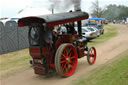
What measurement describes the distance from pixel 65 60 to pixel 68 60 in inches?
5.8

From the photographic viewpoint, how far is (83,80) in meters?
5.22

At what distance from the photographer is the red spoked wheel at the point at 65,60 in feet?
17.1

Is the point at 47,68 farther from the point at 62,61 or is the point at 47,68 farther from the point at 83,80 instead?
the point at 83,80

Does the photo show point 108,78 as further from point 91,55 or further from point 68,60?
point 91,55

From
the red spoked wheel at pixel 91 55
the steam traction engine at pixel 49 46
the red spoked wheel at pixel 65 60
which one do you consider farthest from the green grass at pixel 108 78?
the red spoked wheel at pixel 91 55

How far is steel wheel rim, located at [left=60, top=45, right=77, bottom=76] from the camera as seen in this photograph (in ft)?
18.3

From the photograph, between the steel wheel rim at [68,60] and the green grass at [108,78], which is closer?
the green grass at [108,78]

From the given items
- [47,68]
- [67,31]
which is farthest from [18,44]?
[47,68]

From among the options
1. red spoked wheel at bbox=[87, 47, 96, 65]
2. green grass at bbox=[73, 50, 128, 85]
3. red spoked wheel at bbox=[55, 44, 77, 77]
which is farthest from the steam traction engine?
red spoked wheel at bbox=[87, 47, 96, 65]

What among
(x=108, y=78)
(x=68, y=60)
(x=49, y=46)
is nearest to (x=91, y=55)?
(x=68, y=60)

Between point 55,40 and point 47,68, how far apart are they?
102cm

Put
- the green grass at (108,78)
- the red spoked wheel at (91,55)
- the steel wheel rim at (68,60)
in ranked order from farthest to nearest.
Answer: the red spoked wheel at (91,55)
the steel wheel rim at (68,60)
the green grass at (108,78)

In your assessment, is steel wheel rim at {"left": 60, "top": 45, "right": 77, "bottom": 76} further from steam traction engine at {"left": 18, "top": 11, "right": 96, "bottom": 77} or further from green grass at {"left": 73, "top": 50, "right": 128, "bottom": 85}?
green grass at {"left": 73, "top": 50, "right": 128, "bottom": 85}

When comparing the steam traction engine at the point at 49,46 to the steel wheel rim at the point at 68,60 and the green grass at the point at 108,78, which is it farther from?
the green grass at the point at 108,78
